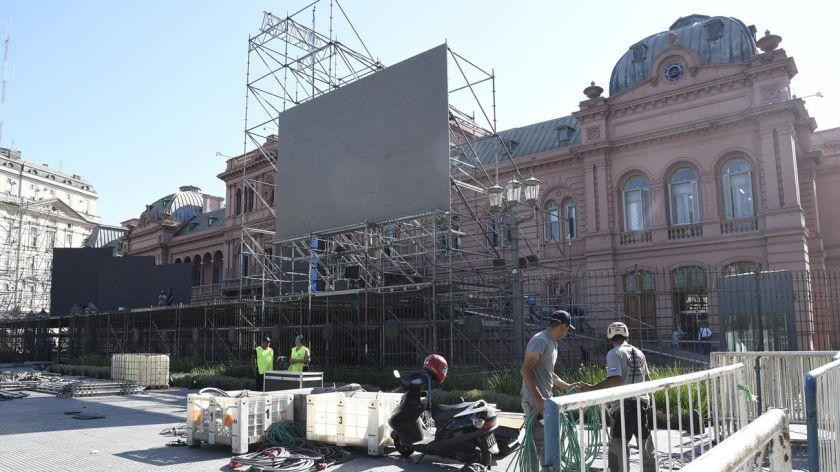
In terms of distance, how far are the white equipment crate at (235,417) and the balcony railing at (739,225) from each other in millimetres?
20516

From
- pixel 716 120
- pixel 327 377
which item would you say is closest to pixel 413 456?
pixel 327 377

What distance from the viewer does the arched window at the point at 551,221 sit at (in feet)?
98.7

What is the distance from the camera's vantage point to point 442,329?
20.6 metres

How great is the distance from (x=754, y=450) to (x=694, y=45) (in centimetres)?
2800

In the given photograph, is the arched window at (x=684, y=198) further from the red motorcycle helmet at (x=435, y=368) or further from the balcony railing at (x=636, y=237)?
the red motorcycle helmet at (x=435, y=368)

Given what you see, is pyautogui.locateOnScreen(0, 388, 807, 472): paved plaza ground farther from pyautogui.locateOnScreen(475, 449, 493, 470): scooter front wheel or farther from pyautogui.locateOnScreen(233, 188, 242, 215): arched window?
pyautogui.locateOnScreen(233, 188, 242, 215): arched window

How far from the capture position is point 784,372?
31.4ft

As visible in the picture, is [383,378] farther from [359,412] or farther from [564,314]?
[564,314]

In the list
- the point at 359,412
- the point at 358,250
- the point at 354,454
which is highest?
the point at 358,250

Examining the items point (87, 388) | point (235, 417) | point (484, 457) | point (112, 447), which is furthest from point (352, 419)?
point (87, 388)

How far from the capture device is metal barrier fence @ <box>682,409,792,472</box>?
214 centimetres

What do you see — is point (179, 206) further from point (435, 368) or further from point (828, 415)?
point (828, 415)

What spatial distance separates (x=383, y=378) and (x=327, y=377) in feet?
7.66

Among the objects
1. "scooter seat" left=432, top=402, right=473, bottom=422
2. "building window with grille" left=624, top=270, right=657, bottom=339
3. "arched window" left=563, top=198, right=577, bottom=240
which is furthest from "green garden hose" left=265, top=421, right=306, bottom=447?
"arched window" left=563, top=198, right=577, bottom=240
